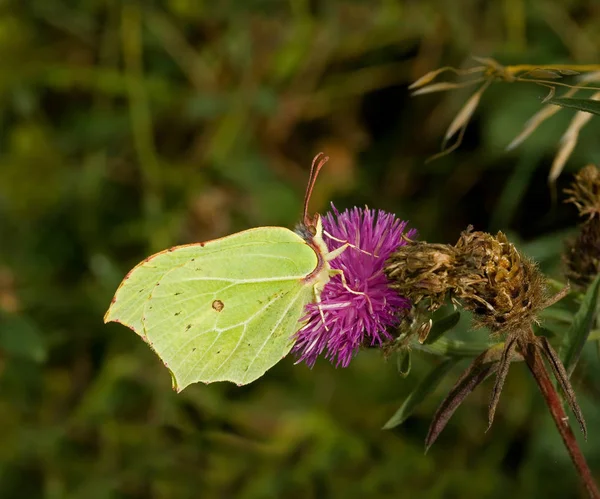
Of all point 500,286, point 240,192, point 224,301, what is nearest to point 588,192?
point 500,286

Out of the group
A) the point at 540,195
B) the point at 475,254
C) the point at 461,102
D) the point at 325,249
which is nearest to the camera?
the point at 475,254

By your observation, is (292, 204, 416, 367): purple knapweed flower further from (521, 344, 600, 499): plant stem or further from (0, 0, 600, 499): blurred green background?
(0, 0, 600, 499): blurred green background

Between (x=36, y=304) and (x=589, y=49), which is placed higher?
(x=589, y=49)

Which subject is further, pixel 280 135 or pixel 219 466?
pixel 280 135

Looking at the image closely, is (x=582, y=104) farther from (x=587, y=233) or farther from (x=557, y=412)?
(x=557, y=412)

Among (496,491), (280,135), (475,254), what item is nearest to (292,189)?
(280,135)

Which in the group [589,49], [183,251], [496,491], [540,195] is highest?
[589,49]

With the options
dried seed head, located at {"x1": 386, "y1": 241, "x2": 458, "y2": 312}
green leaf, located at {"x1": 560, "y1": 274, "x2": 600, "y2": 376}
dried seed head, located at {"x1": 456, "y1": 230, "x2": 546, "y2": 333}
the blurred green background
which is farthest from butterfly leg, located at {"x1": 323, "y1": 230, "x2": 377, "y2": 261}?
the blurred green background

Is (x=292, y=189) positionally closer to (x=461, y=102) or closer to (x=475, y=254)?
(x=461, y=102)
